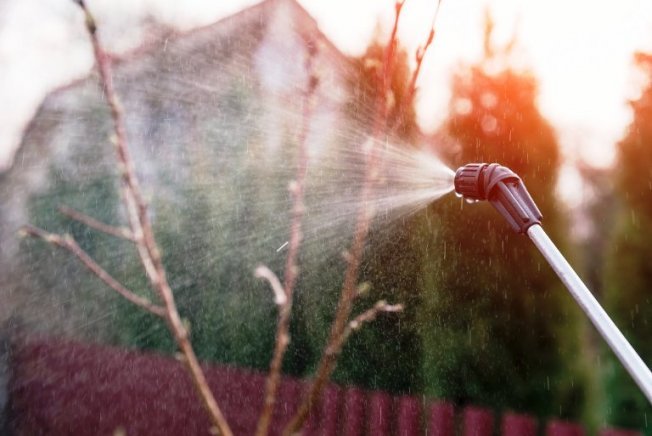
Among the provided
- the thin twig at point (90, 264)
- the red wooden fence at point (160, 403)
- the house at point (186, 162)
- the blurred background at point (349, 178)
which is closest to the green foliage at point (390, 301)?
the blurred background at point (349, 178)

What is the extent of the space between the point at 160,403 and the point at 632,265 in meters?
2.24

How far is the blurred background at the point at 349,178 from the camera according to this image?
2.85 metres

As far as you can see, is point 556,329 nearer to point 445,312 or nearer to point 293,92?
point 445,312

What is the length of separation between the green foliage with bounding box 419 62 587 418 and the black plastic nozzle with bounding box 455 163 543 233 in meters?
1.70

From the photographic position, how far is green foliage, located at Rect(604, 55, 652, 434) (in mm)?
2654

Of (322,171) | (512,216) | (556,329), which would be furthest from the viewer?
(322,171)

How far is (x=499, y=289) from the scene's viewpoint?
9.57ft

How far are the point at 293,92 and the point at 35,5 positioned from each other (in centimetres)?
164

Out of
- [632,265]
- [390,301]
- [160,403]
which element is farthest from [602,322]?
[160,403]

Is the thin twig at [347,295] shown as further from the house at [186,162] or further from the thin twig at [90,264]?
the house at [186,162]

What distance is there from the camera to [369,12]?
127 inches

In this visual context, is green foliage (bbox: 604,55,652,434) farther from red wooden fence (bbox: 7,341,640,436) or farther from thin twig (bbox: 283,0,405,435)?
thin twig (bbox: 283,0,405,435)

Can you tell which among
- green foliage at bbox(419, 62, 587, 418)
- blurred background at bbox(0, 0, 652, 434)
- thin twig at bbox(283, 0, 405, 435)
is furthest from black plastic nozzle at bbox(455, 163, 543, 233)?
green foliage at bbox(419, 62, 587, 418)

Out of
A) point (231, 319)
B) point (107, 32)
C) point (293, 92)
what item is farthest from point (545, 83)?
point (107, 32)
